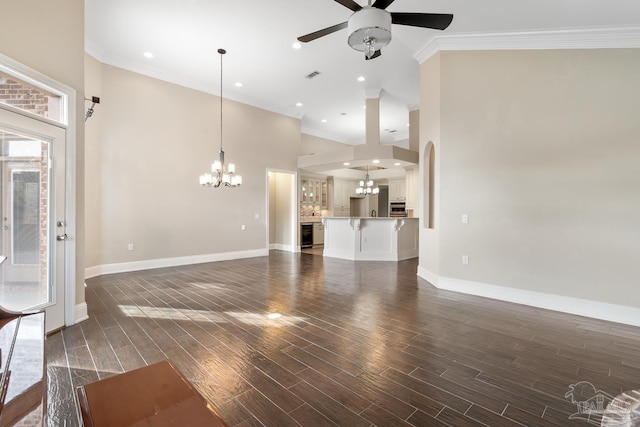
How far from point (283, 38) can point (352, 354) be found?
4.92m

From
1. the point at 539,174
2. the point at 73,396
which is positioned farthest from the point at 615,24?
the point at 73,396

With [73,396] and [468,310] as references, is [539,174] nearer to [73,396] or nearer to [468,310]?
[468,310]

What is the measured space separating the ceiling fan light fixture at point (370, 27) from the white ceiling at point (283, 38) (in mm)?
1764

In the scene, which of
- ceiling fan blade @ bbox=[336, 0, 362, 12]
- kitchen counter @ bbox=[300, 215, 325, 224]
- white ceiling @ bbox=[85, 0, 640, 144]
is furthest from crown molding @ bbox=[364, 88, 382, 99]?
ceiling fan blade @ bbox=[336, 0, 362, 12]

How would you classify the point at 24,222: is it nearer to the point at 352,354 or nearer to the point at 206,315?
the point at 206,315

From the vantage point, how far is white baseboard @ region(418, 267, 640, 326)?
3383mm

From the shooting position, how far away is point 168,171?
6238mm

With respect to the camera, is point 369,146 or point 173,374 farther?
point 369,146

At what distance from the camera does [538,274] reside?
3.90 metres

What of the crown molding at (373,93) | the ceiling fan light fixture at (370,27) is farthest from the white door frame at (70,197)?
the crown molding at (373,93)

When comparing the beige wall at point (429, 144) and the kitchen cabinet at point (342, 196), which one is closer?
the beige wall at point (429, 144)

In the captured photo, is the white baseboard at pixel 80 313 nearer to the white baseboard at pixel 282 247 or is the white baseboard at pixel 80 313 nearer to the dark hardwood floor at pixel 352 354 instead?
the dark hardwood floor at pixel 352 354

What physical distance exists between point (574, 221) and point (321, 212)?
25.7 ft

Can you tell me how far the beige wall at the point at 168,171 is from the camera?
18.0 feet
